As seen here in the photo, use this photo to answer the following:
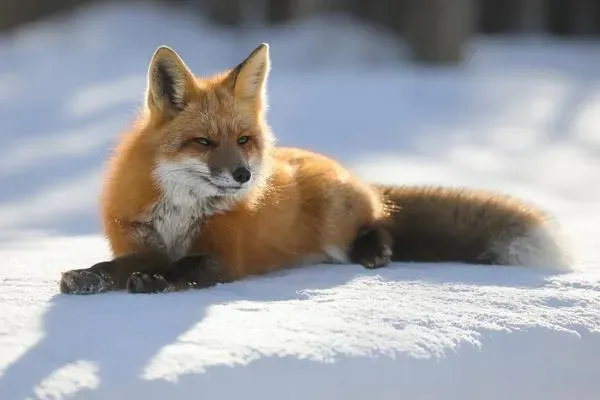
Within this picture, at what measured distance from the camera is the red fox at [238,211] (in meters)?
3.04

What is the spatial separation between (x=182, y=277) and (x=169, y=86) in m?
0.65

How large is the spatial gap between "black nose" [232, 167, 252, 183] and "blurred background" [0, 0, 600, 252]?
6.83ft

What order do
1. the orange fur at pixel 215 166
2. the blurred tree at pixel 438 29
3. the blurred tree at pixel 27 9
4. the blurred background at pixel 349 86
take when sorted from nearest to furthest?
1. the orange fur at pixel 215 166
2. the blurred background at pixel 349 86
3. the blurred tree at pixel 438 29
4. the blurred tree at pixel 27 9

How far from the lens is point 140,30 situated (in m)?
11.8

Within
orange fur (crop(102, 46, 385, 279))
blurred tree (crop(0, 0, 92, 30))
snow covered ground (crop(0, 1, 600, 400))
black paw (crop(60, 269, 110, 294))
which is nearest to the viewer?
snow covered ground (crop(0, 1, 600, 400))

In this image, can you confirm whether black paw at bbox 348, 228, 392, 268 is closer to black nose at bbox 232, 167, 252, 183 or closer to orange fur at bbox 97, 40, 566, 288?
orange fur at bbox 97, 40, 566, 288

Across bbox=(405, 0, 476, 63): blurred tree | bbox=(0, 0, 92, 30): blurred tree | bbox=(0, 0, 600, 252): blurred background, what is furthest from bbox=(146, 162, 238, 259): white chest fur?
bbox=(0, 0, 92, 30): blurred tree

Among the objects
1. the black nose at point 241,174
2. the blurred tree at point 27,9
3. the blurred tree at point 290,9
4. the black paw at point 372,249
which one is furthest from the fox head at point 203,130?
the blurred tree at point 290,9

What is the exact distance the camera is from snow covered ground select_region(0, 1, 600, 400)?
2.28 meters

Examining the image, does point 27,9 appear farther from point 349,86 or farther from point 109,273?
point 109,273

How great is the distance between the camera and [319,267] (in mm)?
3535

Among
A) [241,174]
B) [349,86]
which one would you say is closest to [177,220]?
[241,174]

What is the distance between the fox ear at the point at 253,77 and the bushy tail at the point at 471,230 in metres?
0.81

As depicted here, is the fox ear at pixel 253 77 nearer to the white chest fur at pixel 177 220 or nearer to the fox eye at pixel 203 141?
the fox eye at pixel 203 141
